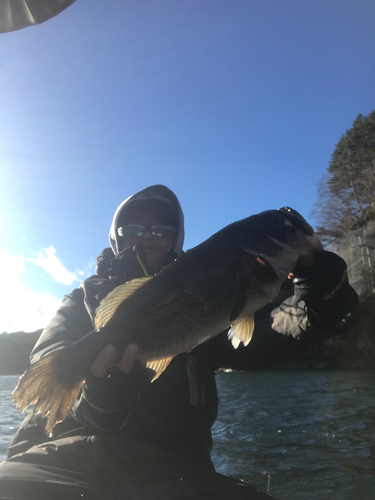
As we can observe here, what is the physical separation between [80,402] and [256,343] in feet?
6.24

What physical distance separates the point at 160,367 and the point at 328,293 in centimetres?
153

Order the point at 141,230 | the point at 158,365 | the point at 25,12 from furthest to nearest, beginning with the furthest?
the point at 141,230, the point at 25,12, the point at 158,365

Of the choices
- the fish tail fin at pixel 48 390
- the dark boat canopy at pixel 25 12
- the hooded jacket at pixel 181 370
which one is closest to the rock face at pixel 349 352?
the hooded jacket at pixel 181 370

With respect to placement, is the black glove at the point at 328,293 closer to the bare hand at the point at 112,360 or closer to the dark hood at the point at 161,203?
the bare hand at the point at 112,360

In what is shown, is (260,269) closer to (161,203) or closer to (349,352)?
(161,203)

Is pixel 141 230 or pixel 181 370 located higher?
pixel 141 230

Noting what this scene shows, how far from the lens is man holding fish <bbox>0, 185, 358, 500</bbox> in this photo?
2.38 m

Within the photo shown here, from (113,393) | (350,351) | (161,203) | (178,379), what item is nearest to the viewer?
(113,393)

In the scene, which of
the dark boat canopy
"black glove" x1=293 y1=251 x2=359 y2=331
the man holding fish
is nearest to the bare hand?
the man holding fish

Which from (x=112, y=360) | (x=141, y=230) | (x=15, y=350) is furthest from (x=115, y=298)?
(x=15, y=350)

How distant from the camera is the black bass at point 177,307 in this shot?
2.39 meters

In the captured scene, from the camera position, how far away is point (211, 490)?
2514 mm

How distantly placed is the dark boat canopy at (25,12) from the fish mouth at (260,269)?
2.64 meters

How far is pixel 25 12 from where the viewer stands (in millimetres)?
2682
